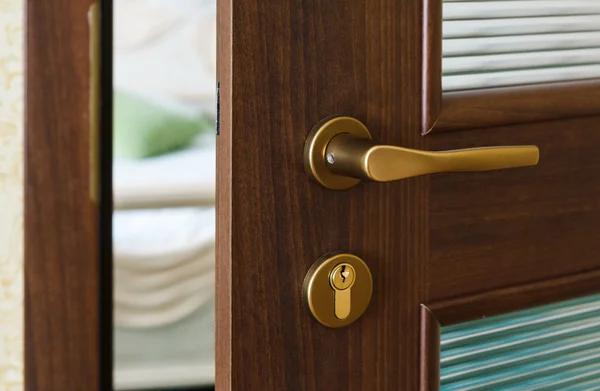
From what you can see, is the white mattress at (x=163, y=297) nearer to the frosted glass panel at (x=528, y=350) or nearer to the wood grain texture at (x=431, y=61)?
the frosted glass panel at (x=528, y=350)

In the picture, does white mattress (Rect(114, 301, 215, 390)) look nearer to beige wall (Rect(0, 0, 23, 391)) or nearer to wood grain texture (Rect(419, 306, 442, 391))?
beige wall (Rect(0, 0, 23, 391))

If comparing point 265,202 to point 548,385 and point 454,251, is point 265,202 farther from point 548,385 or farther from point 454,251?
point 548,385

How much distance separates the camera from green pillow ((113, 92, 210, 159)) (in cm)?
212

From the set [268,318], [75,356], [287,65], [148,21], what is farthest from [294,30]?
[148,21]

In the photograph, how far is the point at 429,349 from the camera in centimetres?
48

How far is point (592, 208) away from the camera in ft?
1.85

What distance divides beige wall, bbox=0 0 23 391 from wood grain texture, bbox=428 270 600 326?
1.88 ft

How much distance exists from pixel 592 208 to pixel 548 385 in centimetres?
14

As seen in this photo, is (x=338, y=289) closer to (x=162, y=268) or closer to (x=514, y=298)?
(x=514, y=298)

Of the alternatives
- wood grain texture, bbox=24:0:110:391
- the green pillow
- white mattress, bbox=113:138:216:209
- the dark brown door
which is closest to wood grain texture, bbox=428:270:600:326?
the dark brown door

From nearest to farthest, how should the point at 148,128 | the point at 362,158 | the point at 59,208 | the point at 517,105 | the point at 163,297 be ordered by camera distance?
the point at 362,158
the point at 517,105
the point at 59,208
the point at 163,297
the point at 148,128

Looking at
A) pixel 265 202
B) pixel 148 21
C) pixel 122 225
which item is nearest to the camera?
pixel 265 202

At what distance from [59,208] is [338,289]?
20.2 inches

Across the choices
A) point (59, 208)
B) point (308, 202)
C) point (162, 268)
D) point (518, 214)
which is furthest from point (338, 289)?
point (162, 268)
